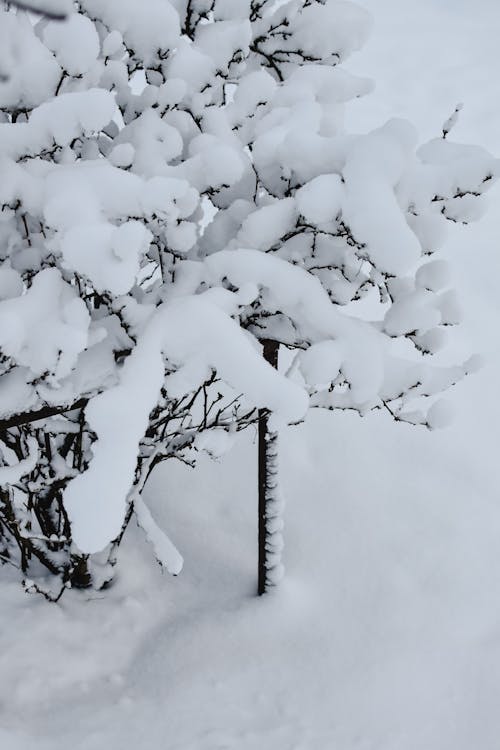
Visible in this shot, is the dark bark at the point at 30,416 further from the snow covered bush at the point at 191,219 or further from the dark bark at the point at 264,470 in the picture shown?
the dark bark at the point at 264,470

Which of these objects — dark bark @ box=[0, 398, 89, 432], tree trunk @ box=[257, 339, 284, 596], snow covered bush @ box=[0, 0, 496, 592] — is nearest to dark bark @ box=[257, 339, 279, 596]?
tree trunk @ box=[257, 339, 284, 596]

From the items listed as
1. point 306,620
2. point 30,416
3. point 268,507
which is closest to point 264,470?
point 268,507

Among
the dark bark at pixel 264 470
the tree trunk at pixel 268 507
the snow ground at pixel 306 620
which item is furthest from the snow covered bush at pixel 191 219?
the snow ground at pixel 306 620

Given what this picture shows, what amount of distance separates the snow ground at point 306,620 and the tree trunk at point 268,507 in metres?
0.19

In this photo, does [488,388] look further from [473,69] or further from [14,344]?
[473,69]

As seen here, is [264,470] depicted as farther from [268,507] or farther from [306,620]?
[306,620]

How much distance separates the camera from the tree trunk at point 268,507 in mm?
4102

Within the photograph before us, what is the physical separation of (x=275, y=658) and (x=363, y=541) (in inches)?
48.0

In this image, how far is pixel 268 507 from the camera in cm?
439

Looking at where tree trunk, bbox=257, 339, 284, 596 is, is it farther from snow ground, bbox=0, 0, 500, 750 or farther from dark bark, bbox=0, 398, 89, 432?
dark bark, bbox=0, 398, 89, 432

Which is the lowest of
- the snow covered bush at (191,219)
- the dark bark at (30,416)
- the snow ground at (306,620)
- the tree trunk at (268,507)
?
the snow ground at (306,620)

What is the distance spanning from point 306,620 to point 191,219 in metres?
2.99

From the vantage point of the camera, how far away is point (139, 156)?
2783 millimetres

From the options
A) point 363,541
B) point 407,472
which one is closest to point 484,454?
point 407,472
